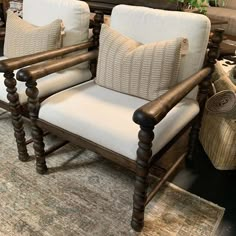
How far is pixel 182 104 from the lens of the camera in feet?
4.16

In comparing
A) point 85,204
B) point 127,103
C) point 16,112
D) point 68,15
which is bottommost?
point 85,204

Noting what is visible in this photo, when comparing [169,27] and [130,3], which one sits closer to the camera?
[169,27]

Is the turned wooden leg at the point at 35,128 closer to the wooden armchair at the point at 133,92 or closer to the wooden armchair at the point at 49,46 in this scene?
the wooden armchair at the point at 133,92

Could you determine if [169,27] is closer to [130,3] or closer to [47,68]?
[47,68]

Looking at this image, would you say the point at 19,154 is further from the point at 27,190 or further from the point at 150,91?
the point at 150,91

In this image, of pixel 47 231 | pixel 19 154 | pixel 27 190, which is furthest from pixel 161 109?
pixel 19 154

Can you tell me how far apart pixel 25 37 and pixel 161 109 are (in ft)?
3.53

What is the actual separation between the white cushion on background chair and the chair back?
0.23 meters

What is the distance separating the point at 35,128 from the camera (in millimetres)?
1312

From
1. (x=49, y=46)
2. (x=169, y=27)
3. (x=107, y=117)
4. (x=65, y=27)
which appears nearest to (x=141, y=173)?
(x=107, y=117)

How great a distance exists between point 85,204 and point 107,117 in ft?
1.59

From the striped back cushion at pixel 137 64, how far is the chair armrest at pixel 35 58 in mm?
218

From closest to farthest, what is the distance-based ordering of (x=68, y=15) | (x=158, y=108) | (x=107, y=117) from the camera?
1. (x=158, y=108)
2. (x=107, y=117)
3. (x=68, y=15)

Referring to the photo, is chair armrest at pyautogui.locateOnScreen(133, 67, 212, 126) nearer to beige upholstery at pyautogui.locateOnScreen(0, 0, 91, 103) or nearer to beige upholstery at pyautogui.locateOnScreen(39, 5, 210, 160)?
beige upholstery at pyautogui.locateOnScreen(39, 5, 210, 160)
